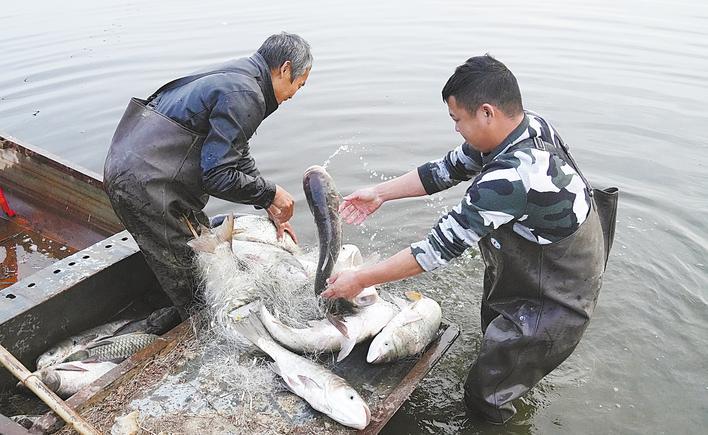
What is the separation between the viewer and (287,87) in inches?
165

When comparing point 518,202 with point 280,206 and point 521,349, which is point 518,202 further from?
point 280,206

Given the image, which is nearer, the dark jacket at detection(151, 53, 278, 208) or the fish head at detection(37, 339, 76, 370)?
the dark jacket at detection(151, 53, 278, 208)

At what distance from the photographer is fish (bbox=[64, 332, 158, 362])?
425 centimetres

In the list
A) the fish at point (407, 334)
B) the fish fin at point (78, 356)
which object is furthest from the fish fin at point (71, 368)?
the fish at point (407, 334)

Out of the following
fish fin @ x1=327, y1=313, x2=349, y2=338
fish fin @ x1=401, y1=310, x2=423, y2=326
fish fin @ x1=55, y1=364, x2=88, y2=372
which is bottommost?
fish fin @ x1=55, y1=364, x2=88, y2=372

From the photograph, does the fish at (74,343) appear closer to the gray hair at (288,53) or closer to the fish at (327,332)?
the fish at (327,332)

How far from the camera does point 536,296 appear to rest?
3.57 m

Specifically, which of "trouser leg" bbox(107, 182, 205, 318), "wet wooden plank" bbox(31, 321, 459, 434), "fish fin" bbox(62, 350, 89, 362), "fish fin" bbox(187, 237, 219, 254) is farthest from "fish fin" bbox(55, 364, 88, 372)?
"fish fin" bbox(187, 237, 219, 254)

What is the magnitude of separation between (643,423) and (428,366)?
202 centimetres

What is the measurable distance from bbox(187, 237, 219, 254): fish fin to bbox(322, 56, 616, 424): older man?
1.18 m

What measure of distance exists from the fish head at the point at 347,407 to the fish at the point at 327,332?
435 millimetres

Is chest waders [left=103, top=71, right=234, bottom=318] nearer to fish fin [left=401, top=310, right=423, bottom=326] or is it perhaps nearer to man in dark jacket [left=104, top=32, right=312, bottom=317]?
man in dark jacket [left=104, top=32, right=312, bottom=317]

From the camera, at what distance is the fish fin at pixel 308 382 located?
3400 millimetres

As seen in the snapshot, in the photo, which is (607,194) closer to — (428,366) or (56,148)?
(428,366)
